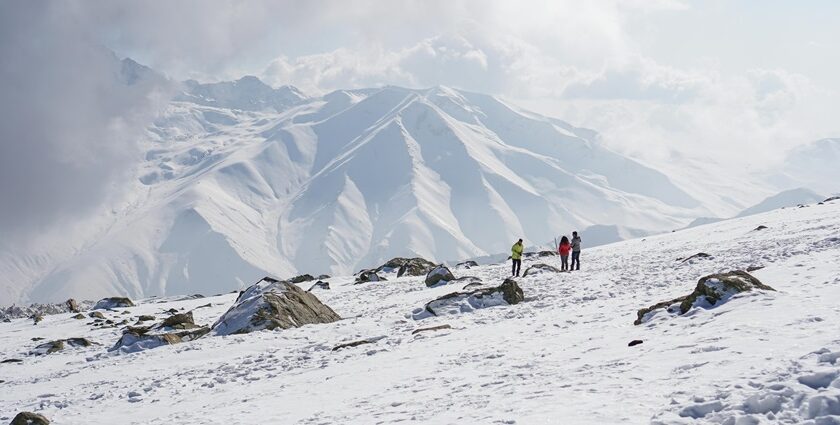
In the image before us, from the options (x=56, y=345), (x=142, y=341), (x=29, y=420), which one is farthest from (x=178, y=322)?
(x=29, y=420)

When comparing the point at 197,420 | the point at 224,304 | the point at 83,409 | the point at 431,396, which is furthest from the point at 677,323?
the point at 224,304

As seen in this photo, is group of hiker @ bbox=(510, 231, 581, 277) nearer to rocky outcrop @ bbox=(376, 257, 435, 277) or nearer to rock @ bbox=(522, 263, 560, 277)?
rock @ bbox=(522, 263, 560, 277)

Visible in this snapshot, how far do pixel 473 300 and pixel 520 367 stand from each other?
1208cm

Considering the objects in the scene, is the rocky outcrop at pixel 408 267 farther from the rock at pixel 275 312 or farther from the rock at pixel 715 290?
the rock at pixel 715 290

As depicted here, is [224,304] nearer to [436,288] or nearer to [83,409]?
[436,288]

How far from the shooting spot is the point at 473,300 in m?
27.0

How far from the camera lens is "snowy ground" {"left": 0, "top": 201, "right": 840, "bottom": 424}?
10414 mm

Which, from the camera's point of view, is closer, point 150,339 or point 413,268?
point 150,339

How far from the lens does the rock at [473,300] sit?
86.2ft

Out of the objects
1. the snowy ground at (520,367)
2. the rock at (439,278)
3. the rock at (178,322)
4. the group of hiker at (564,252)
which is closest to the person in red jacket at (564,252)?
the group of hiker at (564,252)

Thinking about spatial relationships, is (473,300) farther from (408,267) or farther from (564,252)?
(408,267)

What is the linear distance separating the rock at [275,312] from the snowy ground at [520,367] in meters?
1.31

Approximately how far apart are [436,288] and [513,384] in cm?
2315

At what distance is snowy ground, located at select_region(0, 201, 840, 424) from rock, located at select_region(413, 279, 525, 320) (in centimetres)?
85
